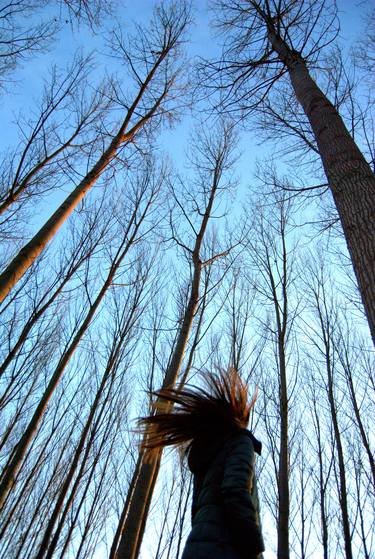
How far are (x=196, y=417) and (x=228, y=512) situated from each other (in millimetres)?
589

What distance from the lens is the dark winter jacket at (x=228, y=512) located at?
4.31 ft

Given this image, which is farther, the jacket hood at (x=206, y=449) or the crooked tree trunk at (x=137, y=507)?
the crooked tree trunk at (x=137, y=507)

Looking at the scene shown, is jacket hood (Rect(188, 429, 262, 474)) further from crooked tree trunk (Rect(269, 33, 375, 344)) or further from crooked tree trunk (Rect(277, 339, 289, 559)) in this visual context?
crooked tree trunk (Rect(277, 339, 289, 559))

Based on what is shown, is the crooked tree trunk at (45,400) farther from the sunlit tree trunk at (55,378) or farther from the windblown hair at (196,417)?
the windblown hair at (196,417)

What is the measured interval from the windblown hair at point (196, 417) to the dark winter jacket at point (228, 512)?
0.19 meters

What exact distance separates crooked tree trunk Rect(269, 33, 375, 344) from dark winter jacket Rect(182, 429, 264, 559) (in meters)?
0.87

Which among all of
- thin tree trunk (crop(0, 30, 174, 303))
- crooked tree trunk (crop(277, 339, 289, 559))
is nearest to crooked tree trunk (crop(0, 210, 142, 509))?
thin tree trunk (crop(0, 30, 174, 303))

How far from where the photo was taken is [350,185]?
92.7 inches

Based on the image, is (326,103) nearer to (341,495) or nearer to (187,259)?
(187,259)

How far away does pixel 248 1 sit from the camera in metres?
5.33

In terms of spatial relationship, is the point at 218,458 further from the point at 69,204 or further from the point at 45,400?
the point at 45,400

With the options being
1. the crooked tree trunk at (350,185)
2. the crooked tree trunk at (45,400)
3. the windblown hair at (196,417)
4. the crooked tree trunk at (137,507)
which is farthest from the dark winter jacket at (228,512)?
the crooked tree trunk at (45,400)

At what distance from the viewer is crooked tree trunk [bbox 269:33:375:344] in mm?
1894

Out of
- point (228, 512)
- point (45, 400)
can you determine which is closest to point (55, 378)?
point (45, 400)
